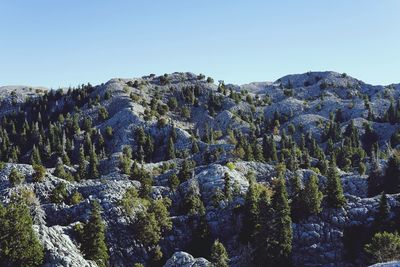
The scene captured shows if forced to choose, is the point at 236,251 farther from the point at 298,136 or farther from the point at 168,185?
the point at 298,136

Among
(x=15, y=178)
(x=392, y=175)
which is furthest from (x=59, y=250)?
(x=392, y=175)

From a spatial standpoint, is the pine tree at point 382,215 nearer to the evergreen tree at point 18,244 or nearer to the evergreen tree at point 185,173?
the evergreen tree at point 185,173

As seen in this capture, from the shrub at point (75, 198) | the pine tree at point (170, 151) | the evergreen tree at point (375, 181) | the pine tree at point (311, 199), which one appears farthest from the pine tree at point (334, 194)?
the pine tree at point (170, 151)

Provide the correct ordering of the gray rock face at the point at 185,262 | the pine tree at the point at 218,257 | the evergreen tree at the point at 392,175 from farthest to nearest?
the evergreen tree at the point at 392,175 → the gray rock face at the point at 185,262 → the pine tree at the point at 218,257

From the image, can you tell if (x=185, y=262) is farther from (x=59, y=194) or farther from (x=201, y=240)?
Answer: (x=59, y=194)

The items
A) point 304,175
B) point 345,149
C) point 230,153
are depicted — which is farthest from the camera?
point 345,149

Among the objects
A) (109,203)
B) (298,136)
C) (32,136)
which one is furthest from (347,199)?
(32,136)

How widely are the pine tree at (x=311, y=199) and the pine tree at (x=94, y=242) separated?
41443mm

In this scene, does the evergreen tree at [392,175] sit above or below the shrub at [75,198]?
above

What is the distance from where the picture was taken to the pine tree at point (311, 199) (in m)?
89.5

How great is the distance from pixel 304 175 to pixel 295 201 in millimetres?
31639

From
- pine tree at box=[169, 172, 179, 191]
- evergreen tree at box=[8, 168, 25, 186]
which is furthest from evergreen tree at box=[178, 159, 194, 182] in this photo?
evergreen tree at box=[8, 168, 25, 186]

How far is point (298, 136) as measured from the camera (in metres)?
199

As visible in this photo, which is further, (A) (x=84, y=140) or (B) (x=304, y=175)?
(A) (x=84, y=140)
